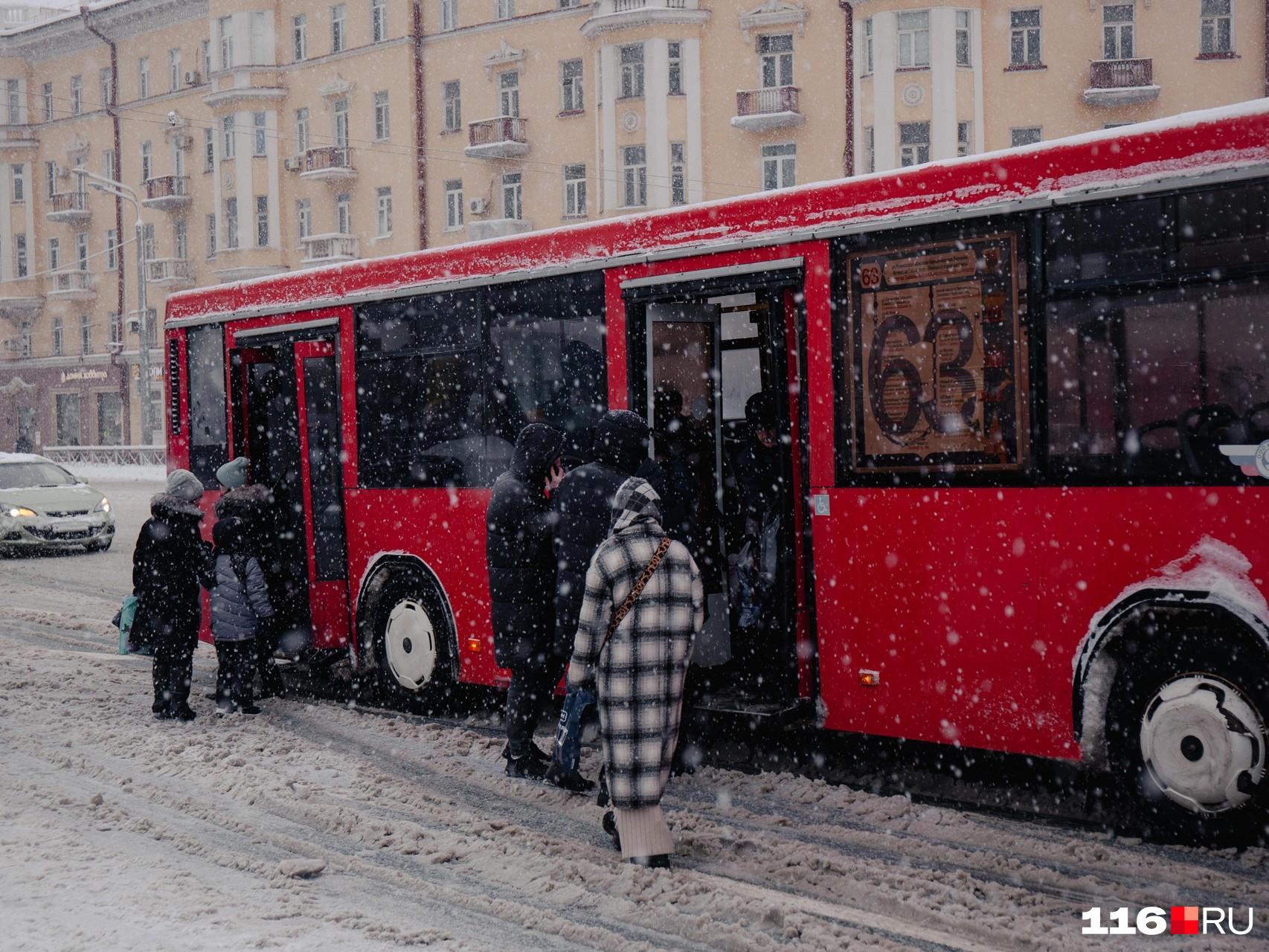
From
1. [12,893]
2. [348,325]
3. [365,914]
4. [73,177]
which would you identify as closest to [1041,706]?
[365,914]

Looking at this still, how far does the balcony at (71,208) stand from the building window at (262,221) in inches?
503

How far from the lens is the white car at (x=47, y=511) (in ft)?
65.7

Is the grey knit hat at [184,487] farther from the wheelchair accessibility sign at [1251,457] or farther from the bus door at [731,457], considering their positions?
the wheelchair accessibility sign at [1251,457]

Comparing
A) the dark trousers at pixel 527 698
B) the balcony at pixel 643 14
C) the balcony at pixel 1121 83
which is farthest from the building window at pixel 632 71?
the dark trousers at pixel 527 698

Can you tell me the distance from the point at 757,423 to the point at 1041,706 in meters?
3.53

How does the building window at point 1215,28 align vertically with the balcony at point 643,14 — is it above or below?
below

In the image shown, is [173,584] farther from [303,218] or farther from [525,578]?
[303,218]

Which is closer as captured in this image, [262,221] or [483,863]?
[483,863]

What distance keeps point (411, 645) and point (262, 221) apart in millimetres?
44131

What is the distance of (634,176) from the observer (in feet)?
127

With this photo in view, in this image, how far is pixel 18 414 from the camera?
60625 mm

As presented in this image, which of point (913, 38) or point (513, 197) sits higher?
point (913, 38)

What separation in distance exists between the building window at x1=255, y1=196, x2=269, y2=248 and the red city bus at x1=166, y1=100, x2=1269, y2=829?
1702 inches

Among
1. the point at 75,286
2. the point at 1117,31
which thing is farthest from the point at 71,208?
the point at 1117,31
